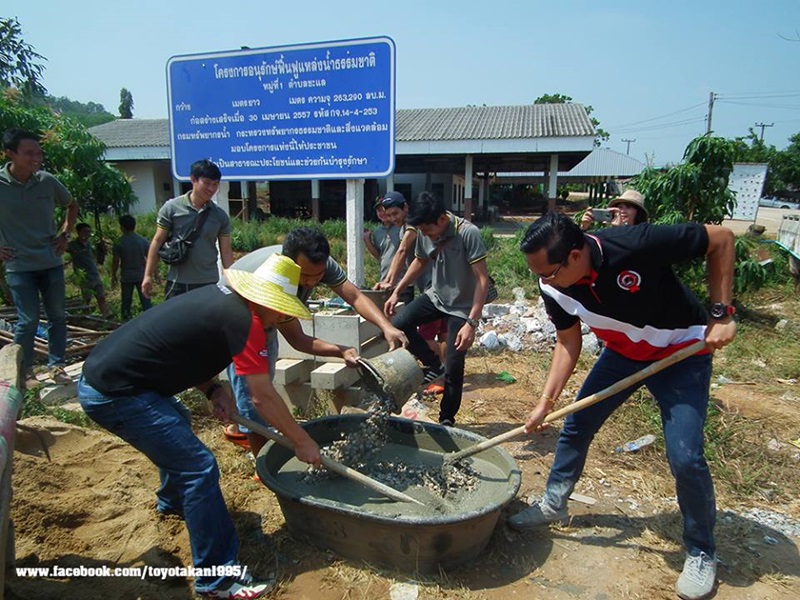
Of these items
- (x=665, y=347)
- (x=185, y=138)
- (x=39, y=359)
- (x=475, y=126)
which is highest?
(x=475, y=126)

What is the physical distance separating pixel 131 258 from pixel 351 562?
5537 mm

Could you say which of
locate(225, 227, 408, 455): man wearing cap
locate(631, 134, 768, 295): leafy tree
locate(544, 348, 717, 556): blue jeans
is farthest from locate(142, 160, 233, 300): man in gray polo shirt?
locate(631, 134, 768, 295): leafy tree

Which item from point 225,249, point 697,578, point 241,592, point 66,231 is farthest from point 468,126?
point 241,592

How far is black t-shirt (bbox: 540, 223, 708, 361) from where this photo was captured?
2223 mm

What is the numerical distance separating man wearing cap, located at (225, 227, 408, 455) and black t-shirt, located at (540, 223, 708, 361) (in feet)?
3.58

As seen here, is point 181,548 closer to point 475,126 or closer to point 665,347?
point 665,347

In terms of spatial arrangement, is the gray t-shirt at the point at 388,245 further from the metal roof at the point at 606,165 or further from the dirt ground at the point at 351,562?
the metal roof at the point at 606,165

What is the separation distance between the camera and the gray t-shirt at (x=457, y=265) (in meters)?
3.61

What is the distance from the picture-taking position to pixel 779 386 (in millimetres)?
4855

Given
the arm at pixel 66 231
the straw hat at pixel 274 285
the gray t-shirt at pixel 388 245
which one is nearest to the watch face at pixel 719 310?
the straw hat at pixel 274 285

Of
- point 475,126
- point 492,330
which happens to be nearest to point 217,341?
point 492,330

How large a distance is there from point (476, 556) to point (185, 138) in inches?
172

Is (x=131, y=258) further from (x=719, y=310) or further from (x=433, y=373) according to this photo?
(x=719, y=310)

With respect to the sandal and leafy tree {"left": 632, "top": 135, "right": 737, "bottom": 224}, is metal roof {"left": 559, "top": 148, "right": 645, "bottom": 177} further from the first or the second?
the sandal
